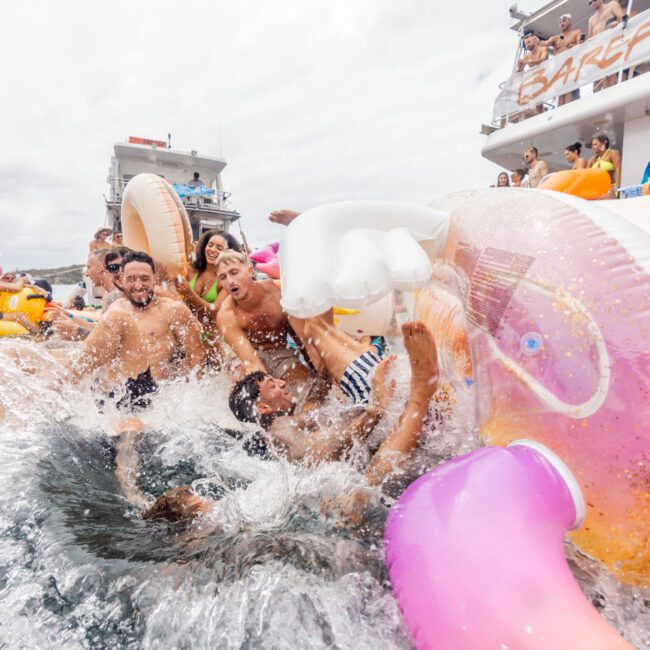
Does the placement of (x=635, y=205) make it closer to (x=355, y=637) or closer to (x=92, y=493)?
(x=355, y=637)

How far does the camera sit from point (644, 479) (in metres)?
0.98

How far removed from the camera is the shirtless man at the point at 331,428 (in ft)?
5.31

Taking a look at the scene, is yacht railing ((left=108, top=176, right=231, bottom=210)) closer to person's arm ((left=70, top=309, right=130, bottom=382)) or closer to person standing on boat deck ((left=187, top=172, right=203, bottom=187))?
person standing on boat deck ((left=187, top=172, right=203, bottom=187))

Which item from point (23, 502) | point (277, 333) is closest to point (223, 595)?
point (23, 502)

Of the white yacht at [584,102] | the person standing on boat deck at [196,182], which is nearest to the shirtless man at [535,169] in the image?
the white yacht at [584,102]

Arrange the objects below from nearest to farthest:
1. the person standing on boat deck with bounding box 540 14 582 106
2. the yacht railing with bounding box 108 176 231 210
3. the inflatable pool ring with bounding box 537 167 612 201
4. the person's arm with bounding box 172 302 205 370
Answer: the inflatable pool ring with bounding box 537 167 612 201 → the person's arm with bounding box 172 302 205 370 → the person standing on boat deck with bounding box 540 14 582 106 → the yacht railing with bounding box 108 176 231 210

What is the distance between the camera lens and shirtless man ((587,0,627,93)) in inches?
228

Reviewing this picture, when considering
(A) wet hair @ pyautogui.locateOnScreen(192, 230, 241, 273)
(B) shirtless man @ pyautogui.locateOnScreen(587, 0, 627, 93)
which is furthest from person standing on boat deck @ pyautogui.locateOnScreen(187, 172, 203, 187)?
(A) wet hair @ pyautogui.locateOnScreen(192, 230, 241, 273)

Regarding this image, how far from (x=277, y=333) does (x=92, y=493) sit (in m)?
1.46

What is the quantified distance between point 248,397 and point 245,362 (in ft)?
1.40

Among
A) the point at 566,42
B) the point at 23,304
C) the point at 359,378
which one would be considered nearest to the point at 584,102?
the point at 566,42

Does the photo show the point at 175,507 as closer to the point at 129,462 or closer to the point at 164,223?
the point at 129,462

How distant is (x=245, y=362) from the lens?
9.16 ft

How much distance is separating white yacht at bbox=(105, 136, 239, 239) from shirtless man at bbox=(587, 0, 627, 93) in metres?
10.7
